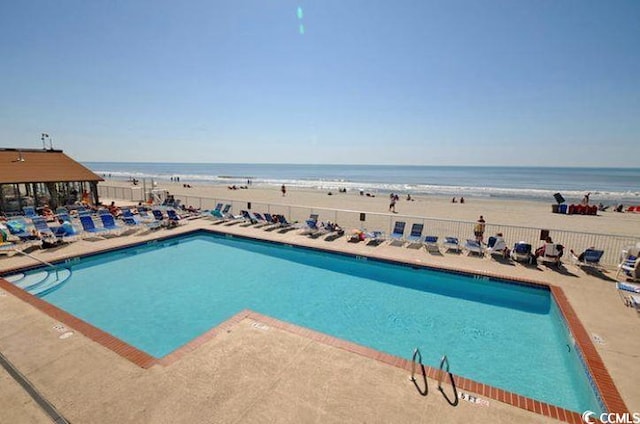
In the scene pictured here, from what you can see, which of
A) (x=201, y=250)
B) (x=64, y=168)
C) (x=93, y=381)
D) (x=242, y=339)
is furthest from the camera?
(x=64, y=168)

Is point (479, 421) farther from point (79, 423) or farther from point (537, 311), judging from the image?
point (537, 311)

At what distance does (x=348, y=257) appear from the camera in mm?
11602

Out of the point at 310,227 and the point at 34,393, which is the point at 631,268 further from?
the point at 34,393

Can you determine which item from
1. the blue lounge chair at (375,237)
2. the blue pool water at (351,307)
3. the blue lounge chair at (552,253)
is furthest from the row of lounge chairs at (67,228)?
the blue lounge chair at (552,253)

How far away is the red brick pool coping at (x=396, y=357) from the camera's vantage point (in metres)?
4.25

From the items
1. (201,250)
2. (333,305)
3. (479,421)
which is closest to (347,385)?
(479,421)

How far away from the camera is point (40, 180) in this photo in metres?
16.9

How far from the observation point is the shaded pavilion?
1661 cm

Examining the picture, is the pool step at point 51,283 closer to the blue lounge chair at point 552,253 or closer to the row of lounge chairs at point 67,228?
the row of lounge chairs at point 67,228

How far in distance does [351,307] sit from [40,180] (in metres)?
18.2

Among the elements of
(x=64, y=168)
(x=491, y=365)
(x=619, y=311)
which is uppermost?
(x=64, y=168)

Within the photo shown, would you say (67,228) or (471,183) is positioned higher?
(67,228)

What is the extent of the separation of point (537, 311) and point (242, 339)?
23.8 feet

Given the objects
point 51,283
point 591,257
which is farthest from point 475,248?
point 51,283
